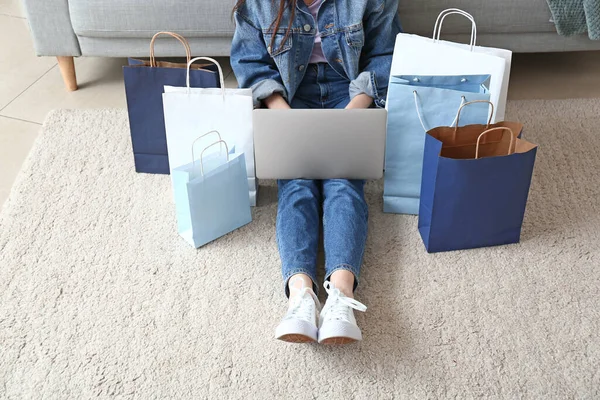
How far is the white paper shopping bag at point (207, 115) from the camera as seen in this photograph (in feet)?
5.54

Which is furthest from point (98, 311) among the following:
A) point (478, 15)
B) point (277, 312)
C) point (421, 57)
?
point (478, 15)

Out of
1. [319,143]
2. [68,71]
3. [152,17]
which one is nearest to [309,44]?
[319,143]

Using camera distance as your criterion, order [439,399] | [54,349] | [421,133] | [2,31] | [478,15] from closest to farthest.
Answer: [439,399] → [54,349] → [421,133] → [478,15] → [2,31]

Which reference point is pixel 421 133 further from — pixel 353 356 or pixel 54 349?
pixel 54 349

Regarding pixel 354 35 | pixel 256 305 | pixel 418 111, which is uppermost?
pixel 354 35

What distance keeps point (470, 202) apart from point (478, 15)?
84 cm

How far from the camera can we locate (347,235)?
1.56 meters

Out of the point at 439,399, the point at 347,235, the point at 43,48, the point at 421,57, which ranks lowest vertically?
the point at 439,399

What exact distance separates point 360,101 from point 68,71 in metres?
1.14

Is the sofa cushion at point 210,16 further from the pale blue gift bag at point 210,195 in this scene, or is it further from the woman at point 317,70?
the pale blue gift bag at point 210,195

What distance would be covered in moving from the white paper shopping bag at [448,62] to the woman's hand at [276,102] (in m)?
0.30

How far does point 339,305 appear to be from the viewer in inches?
55.3

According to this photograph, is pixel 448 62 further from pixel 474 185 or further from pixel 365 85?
pixel 474 185

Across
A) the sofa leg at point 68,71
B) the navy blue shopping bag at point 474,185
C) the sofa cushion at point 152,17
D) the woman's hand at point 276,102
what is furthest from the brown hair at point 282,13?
the sofa leg at point 68,71
